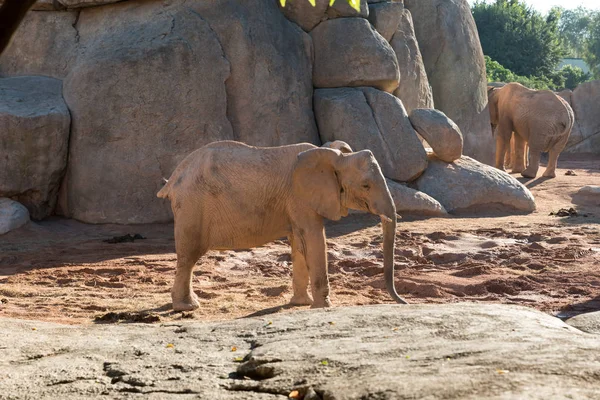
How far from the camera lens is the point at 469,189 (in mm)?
14125

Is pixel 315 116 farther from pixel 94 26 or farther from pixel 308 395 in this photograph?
pixel 308 395

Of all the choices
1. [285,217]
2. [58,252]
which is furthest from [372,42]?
[285,217]

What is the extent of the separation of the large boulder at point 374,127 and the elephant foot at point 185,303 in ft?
19.7

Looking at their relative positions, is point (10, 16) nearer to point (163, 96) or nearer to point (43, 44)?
point (163, 96)

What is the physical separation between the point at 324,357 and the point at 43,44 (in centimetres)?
1103

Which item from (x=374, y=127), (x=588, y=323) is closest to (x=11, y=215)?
(x=374, y=127)

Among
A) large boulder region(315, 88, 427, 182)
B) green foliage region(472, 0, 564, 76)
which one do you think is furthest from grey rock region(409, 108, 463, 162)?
green foliage region(472, 0, 564, 76)

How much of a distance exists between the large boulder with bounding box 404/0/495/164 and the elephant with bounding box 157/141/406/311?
983cm

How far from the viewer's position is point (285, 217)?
797 cm

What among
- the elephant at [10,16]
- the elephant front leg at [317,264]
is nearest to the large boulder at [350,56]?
the elephant front leg at [317,264]

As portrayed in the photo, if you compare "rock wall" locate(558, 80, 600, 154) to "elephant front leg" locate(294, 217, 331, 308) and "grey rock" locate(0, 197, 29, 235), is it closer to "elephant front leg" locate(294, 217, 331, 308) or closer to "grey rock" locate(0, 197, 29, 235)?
"grey rock" locate(0, 197, 29, 235)

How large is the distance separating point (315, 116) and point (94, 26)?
3.69m

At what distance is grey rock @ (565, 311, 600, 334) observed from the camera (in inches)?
224

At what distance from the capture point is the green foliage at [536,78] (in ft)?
116
